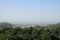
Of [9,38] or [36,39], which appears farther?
[36,39]

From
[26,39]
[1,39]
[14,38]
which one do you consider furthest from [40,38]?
[1,39]

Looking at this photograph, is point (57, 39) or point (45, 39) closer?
point (45, 39)

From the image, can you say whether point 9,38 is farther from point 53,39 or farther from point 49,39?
point 53,39

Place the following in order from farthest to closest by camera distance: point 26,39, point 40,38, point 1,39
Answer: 1. point 40,38
2. point 26,39
3. point 1,39

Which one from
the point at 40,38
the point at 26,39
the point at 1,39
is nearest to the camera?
the point at 1,39

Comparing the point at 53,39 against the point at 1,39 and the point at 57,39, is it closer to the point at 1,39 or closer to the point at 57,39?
the point at 57,39

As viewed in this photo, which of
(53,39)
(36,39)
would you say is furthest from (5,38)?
(53,39)

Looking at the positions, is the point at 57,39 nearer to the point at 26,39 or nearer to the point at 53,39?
the point at 53,39

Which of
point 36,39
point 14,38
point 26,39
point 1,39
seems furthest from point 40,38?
point 1,39
